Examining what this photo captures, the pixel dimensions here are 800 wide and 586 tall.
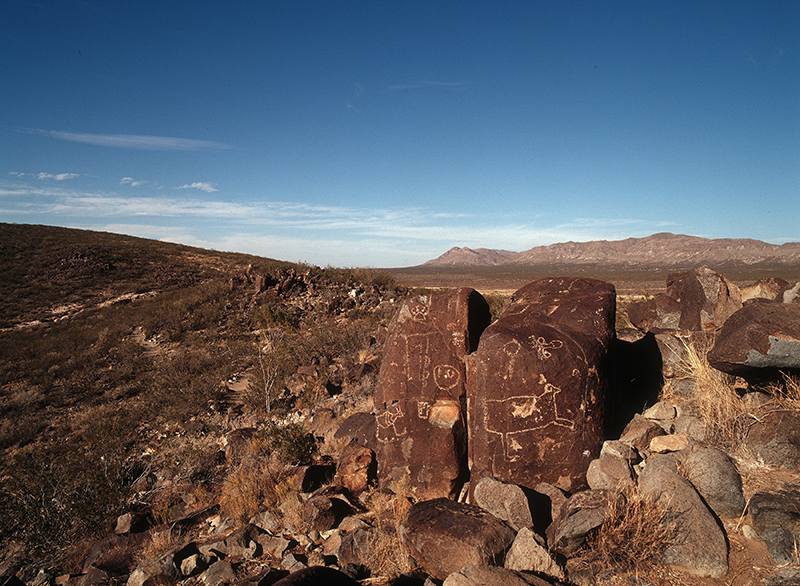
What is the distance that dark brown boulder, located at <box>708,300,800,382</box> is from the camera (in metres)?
3.33

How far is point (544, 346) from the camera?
149 inches

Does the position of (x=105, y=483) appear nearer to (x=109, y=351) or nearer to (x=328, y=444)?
(x=328, y=444)

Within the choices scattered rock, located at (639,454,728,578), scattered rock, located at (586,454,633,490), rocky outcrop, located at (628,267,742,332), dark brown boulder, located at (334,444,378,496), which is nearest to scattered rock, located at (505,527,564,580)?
scattered rock, located at (639,454,728,578)

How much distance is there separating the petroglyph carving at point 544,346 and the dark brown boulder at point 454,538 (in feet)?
4.56

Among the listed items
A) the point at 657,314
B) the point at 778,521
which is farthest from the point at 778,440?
the point at 657,314

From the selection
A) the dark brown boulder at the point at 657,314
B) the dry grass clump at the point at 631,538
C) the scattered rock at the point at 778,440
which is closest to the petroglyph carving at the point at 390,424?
the dry grass clump at the point at 631,538

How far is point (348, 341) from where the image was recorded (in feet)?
34.4

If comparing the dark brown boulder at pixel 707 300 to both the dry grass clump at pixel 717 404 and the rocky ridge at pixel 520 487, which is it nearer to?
the rocky ridge at pixel 520 487

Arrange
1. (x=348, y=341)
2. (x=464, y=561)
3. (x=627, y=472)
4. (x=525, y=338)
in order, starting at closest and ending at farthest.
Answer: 1. (x=464, y=561)
2. (x=627, y=472)
3. (x=525, y=338)
4. (x=348, y=341)

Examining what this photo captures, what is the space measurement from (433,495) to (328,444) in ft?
6.93

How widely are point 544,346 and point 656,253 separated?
4921 inches

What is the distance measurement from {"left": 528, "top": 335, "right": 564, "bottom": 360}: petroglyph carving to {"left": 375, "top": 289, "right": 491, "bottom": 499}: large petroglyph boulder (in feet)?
2.69

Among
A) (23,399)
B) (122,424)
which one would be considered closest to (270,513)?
(122,424)

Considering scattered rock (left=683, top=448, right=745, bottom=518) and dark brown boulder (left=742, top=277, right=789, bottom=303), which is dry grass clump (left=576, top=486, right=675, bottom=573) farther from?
dark brown boulder (left=742, top=277, right=789, bottom=303)
